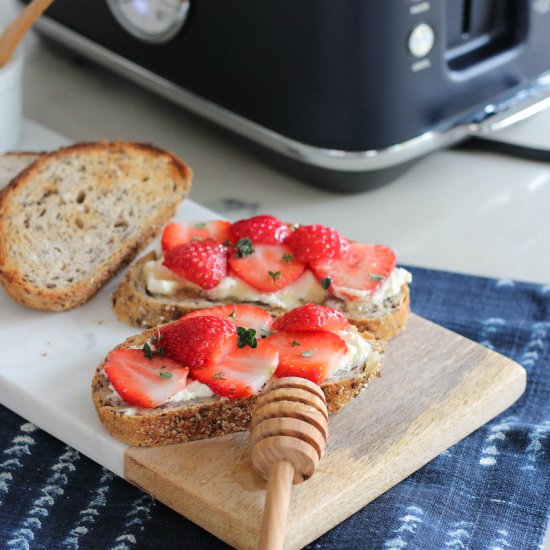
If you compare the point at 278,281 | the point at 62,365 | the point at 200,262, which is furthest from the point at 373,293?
the point at 62,365

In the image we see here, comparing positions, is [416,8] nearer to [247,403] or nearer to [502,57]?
[502,57]

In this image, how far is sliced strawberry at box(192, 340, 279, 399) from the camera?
146 centimetres

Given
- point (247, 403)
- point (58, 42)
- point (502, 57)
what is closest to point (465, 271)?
point (502, 57)

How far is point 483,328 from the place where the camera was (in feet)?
5.98

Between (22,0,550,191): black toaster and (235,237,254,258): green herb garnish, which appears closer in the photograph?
(235,237,254,258): green herb garnish

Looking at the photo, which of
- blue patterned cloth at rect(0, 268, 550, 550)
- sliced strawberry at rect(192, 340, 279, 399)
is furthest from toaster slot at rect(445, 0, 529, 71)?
sliced strawberry at rect(192, 340, 279, 399)

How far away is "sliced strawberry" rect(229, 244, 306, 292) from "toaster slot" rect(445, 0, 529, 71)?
0.59 metres

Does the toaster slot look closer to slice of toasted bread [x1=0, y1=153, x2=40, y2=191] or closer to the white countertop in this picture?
the white countertop

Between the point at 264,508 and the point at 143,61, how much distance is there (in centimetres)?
118

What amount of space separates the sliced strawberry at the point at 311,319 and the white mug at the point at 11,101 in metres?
0.85

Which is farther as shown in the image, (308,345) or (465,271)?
(465,271)

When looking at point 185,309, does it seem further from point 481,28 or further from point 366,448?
point 481,28

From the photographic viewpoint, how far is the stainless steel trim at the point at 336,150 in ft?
6.56

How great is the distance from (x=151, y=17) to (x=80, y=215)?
49 centimetres
